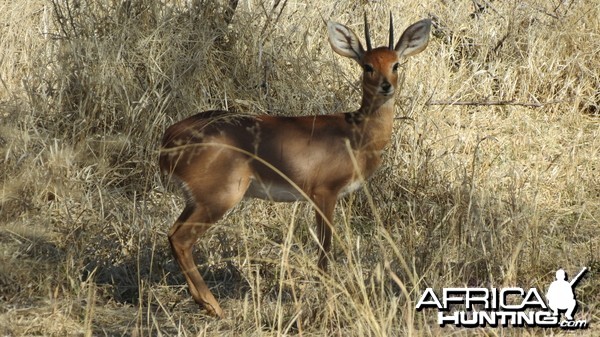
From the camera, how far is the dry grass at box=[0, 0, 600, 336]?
17.0ft

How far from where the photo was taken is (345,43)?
591 centimetres

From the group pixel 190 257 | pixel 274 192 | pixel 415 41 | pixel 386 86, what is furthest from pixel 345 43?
pixel 190 257

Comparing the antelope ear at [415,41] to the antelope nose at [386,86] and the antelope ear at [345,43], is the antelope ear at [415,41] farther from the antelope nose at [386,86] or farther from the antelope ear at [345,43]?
the antelope nose at [386,86]

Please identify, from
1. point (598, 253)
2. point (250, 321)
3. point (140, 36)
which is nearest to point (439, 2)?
point (140, 36)

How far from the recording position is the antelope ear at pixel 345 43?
5863 mm

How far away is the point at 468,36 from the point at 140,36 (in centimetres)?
280

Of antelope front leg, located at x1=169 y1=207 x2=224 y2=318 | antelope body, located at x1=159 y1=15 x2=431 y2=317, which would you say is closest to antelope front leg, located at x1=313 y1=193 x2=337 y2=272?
antelope body, located at x1=159 y1=15 x2=431 y2=317

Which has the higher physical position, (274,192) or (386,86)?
(386,86)

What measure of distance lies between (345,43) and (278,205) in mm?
1116

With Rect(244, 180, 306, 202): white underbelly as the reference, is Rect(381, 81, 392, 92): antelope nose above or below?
above

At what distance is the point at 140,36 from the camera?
704 centimetres
